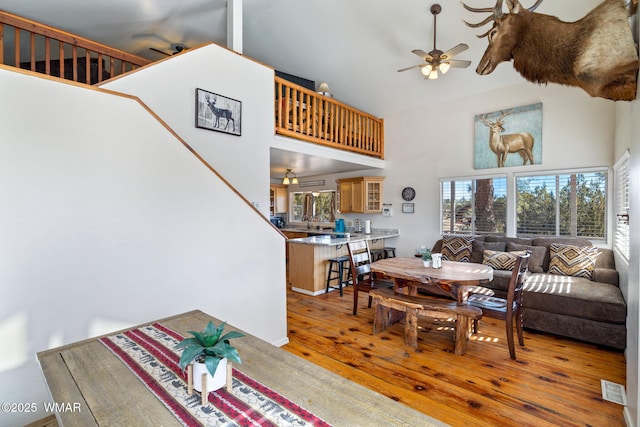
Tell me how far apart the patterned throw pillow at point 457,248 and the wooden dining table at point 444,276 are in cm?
135

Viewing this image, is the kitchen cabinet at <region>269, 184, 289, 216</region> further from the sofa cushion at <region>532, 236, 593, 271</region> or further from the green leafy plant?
the green leafy plant

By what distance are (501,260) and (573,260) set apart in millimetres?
824

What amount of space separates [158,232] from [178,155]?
59 centimetres

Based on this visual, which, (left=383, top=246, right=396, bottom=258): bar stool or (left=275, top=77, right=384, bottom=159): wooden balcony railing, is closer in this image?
(left=275, top=77, right=384, bottom=159): wooden balcony railing

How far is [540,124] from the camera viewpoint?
186 inches

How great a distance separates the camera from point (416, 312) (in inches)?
119

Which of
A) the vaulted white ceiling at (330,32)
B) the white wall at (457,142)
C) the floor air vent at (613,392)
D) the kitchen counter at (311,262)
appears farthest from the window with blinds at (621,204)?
the kitchen counter at (311,262)

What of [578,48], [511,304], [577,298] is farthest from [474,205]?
[578,48]

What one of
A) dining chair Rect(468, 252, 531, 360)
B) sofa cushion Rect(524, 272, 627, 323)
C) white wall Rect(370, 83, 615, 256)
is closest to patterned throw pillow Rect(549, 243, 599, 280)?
sofa cushion Rect(524, 272, 627, 323)

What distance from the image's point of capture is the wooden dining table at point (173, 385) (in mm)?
896

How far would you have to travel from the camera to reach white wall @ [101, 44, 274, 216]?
3016mm

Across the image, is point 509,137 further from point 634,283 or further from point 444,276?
point 634,283

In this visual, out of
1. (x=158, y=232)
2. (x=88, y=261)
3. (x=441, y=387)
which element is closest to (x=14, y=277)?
(x=88, y=261)

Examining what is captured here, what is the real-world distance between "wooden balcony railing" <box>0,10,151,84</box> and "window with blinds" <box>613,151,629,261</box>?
561cm
